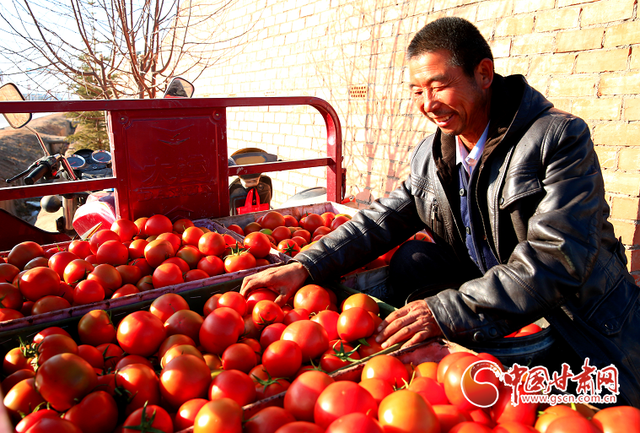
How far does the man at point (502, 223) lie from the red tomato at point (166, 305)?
296mm

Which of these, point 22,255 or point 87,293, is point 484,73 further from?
point 22,255

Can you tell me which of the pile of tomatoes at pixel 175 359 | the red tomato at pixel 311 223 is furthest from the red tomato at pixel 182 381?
the red tomato at pixel 311 223

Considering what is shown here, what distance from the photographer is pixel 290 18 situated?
6.68 metres

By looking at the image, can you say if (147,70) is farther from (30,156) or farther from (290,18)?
(30,156)

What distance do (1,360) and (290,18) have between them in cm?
604

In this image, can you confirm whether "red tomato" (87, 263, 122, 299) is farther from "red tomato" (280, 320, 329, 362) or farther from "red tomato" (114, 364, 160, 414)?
"red tomato" (280, 320, 329, 362)

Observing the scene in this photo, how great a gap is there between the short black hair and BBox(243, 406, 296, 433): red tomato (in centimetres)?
150

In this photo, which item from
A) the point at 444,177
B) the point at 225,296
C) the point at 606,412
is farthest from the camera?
the point at 444,177

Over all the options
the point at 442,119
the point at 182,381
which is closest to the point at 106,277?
the point at 182,381

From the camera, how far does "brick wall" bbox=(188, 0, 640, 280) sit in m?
2.97

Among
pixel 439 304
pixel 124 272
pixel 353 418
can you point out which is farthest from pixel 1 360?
pixel 439 304

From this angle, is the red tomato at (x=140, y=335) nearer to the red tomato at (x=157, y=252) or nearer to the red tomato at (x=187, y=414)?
the red tomato at (x=187, y=414)

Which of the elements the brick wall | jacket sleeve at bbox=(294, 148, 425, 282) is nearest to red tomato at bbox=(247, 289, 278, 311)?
jacket sleeve at bbox=(294, 148, 425, 282)

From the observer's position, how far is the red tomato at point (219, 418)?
3.95 feet
